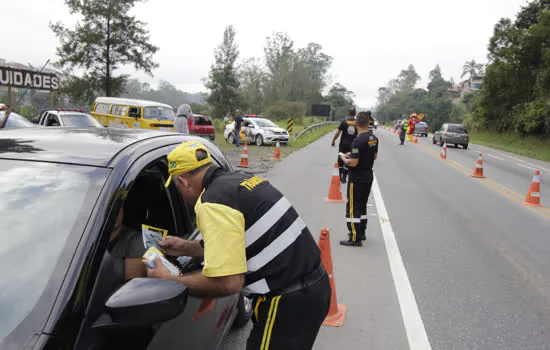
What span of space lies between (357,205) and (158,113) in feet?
48.2

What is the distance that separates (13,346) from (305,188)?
949cm

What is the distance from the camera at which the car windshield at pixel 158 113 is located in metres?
18.5

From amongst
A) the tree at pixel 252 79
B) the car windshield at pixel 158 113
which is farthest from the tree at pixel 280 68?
the car windshield at pixel 158 113

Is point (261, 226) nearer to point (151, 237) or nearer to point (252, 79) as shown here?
point (151, 237)

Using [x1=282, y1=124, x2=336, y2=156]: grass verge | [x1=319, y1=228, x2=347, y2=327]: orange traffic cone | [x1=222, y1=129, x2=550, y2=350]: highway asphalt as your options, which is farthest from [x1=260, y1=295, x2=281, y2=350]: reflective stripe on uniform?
[x1=282, y1=124, x2=336, y2=156]: grass verge

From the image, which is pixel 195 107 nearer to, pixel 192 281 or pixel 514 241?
pixel 514 241

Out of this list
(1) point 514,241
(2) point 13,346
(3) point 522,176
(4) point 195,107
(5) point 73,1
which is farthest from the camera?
(4) point 195,107

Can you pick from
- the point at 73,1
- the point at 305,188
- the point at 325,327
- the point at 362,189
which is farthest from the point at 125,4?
the point at 325,327

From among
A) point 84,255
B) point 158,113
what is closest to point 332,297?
point 84,255

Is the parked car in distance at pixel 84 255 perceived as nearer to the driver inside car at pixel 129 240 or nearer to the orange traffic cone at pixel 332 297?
the driver inside car at pixel 129 240

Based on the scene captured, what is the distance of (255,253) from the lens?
204 cm

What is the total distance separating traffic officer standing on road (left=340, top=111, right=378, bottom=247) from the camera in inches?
241

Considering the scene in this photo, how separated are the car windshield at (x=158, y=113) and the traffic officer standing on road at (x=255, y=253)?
17.1 m

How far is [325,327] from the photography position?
12.8 ft
